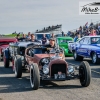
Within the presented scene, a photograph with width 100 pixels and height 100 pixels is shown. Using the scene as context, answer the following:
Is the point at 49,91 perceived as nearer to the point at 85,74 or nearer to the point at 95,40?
the point at 85,74

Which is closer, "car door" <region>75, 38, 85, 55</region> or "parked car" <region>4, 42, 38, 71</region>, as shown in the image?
"parked car" <region>4, 42, 38, 71</region>

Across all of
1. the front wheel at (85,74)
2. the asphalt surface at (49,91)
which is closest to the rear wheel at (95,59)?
the asphalt surface at (49,91)

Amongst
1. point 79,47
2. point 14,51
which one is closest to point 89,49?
point 79,47

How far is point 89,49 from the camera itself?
62.4 feet

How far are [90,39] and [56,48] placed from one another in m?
6.79

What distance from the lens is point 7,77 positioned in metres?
13.1

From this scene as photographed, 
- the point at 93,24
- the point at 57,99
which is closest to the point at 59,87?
the point at 57,99

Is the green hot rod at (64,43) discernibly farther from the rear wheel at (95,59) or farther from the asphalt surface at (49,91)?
the asphalt surface at (49,91)

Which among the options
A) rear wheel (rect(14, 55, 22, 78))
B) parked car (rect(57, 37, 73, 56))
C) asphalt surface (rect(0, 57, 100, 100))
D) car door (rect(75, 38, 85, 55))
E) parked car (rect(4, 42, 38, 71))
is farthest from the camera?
parked car (rect(57, 37, 73, 56))

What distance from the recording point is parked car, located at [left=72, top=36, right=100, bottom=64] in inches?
722

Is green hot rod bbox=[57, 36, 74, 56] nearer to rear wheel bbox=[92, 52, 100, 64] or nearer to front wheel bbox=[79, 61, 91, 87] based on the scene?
rear wheel bbox=[92, 52, 100, 64]

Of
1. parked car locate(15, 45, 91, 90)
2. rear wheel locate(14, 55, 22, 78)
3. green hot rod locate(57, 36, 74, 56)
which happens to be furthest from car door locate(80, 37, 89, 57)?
parked car locate(15, 45, 91, 90)

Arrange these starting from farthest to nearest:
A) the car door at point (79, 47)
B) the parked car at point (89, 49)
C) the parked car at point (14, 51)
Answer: the car door at point (79, 47) → the parked car at point (89, 49) → the parked car at point (14, 51)

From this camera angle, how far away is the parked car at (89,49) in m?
18.3
